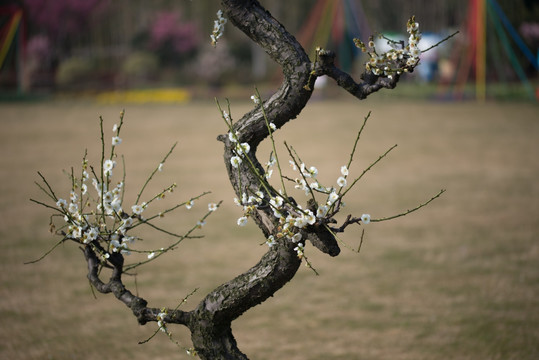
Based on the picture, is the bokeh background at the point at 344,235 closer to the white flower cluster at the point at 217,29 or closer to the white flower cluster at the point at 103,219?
the white flower cluster at the point at 217,29

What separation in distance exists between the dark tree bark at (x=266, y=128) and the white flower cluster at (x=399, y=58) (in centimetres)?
4

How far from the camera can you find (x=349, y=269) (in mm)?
6441

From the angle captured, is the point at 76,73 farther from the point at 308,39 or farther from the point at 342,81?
the point at 342,81

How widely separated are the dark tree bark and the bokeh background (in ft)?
2.09

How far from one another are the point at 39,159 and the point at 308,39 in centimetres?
1529

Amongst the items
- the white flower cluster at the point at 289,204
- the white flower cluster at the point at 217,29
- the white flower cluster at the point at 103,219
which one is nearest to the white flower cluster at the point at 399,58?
the white flower cluster at the point at 289,204

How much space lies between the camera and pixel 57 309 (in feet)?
17.9

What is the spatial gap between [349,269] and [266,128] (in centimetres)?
404

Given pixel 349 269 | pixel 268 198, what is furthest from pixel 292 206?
pixel 349 269

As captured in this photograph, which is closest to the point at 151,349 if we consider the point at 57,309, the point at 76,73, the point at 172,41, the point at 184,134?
the point at 57,309

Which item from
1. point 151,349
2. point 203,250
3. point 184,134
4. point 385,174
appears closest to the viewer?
point 151,349

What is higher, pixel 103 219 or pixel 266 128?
pixel 266 128

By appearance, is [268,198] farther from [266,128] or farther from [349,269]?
[349,269]

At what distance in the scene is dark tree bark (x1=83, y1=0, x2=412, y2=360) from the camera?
248 cm
